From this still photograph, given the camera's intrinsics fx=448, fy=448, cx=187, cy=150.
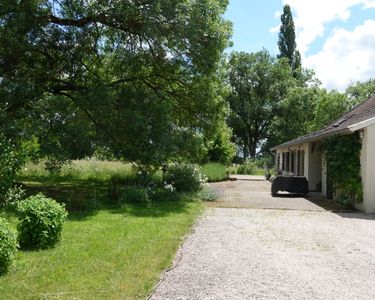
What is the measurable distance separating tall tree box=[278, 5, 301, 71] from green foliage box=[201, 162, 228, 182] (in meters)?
34.4

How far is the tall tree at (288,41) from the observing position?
59.8 metres

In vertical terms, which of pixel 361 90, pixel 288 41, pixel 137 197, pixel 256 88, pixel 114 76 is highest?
pixel 288 41

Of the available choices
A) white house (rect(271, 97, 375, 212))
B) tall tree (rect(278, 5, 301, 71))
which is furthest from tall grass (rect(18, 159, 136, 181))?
tall tree (rect(278, 5, 301, 71))

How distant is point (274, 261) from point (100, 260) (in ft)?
8.65

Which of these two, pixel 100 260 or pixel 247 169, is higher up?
pixel 247 169

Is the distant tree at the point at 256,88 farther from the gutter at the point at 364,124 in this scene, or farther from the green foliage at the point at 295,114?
the gutter at the point at 364,124

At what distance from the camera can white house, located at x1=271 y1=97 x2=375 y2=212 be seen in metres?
13.6

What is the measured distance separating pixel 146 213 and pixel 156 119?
4.46m

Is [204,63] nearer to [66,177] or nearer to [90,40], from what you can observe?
[90,40]

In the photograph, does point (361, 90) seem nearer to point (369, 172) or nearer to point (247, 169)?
point (247, 169)

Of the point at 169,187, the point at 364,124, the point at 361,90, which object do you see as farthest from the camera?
the point at 361,90

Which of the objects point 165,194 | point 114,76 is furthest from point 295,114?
point 165,194

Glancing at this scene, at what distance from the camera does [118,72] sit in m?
19.0

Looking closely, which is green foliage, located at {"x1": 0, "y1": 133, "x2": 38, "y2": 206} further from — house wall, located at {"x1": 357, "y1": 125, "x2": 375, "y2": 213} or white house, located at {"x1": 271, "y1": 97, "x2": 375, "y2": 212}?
house wall, located at {"x1": 357, "y1": 125, "x2": 375, "y2": 213}
